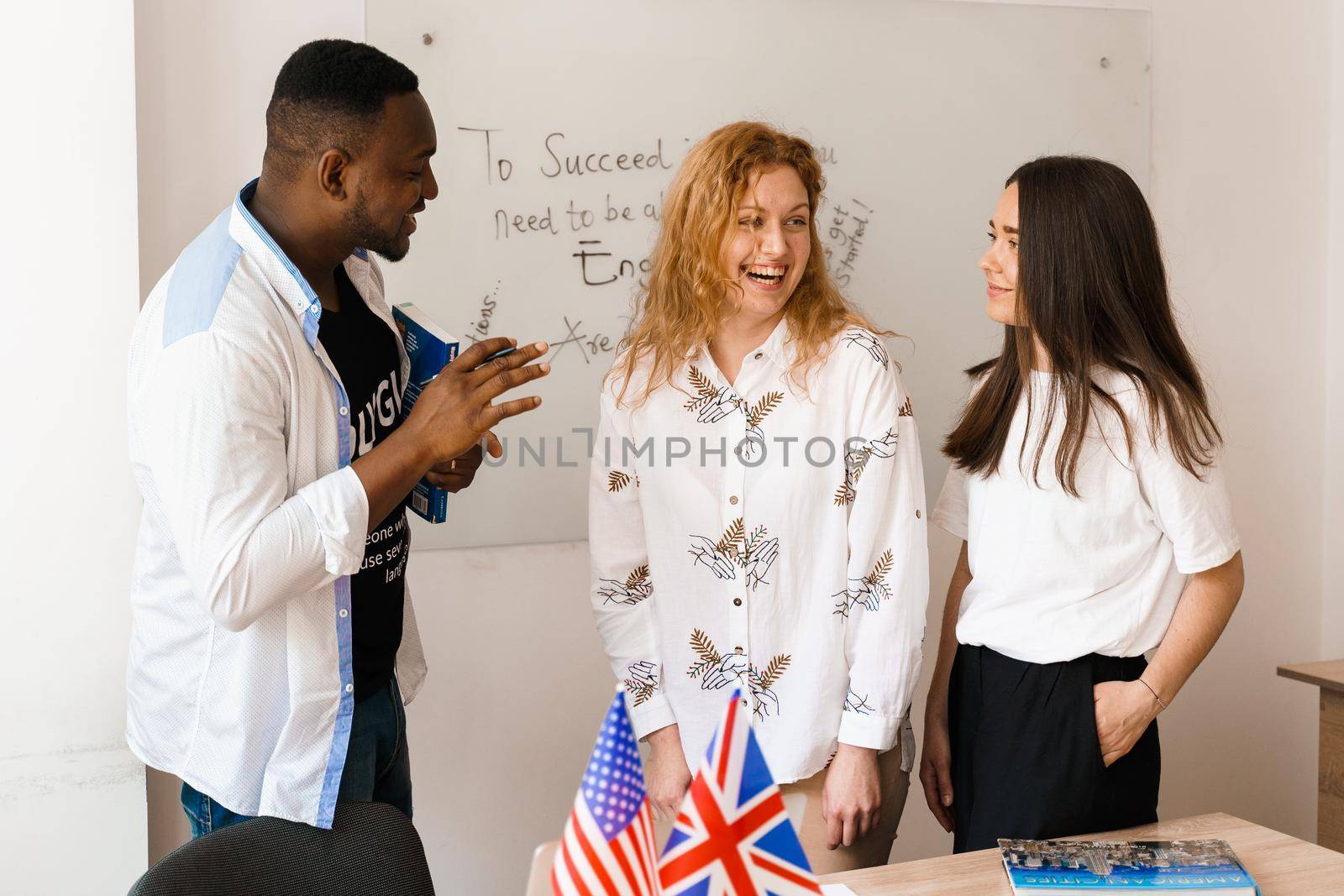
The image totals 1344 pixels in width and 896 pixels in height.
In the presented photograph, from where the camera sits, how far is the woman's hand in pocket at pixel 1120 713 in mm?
1547

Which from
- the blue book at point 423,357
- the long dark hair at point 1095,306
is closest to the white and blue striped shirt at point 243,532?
the blue book at point 423,357

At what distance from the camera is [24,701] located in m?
1.83

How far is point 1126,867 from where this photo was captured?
4.25ft

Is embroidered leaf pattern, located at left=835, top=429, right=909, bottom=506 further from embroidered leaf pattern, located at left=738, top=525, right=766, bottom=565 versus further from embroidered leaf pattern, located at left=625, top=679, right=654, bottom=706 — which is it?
embroidered leaf pattern, located at left=625, top=679, right=654, bottom=706

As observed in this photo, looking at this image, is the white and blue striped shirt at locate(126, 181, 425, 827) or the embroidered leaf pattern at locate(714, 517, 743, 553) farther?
the embroidered leaf pattern at locate(714, 517, 743, 553)

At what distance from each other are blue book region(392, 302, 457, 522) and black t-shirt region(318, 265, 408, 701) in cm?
2

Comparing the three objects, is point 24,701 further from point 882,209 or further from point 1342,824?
point 1342,824

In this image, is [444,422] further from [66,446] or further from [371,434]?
[66,446]

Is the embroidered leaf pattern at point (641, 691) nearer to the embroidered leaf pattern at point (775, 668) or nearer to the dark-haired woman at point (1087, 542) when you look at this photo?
the embroidered leaf pattern at point (775, 668)

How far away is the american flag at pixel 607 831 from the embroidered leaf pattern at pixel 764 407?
917mm

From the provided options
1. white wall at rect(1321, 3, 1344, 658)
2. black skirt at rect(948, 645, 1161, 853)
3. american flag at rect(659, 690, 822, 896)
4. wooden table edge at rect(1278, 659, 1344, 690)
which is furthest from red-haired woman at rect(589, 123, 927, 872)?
white wall at rect(1321, 3, 1344, 658)

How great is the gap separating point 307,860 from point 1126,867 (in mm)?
952

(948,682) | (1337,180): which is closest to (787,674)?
(948,682)

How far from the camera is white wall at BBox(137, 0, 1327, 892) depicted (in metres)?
2.32
